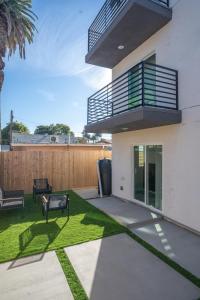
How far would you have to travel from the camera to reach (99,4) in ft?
27.3

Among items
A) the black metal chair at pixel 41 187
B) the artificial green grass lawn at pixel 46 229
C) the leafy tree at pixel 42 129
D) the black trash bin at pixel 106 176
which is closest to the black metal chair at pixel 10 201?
the artificial green grass lawn at pixel 46 229

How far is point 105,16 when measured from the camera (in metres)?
8.08

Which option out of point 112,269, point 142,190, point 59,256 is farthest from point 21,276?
point 142,190

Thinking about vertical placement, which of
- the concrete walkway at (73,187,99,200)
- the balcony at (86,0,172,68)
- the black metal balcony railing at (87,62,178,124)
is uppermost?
the balcony at (86,0,172,68)

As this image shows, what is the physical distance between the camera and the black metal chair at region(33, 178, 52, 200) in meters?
9.27

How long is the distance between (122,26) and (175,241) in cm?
677

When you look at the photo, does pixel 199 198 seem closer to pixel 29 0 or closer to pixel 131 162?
pixel 131 162

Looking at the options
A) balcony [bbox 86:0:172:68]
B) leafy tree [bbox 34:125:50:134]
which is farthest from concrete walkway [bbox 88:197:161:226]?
leafy tree [bbox 34:125:50:134]

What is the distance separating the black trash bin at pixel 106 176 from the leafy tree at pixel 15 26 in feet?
22.1

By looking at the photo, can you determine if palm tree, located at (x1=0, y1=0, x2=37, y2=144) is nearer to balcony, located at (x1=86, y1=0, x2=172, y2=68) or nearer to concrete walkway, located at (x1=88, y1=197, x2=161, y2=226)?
balcony, located at (x1=86, y1=0, x2=172, y2=68)

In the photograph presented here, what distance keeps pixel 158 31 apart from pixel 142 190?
583 centimetres

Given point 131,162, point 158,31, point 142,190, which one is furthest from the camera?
point 131,162

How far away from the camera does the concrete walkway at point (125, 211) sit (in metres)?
6.38

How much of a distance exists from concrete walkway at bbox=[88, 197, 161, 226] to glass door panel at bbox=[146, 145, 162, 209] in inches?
17.7
